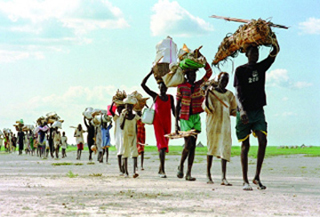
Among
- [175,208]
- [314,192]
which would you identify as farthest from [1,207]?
[314,192]

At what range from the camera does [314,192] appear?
410 inches

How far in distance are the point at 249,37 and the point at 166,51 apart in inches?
163

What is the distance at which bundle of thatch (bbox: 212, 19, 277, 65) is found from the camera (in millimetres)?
10523

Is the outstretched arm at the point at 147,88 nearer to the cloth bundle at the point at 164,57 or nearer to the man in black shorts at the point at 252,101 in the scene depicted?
the cloth bundle at the point at 164,57

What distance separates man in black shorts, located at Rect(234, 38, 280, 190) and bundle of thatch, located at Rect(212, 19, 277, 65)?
0.95 ft

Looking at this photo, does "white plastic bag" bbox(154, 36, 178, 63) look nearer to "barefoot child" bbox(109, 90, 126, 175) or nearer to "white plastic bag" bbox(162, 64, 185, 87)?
"white plastic bag" bbox(162, 64, 185, 87)

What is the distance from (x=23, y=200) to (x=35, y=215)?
1.77 m

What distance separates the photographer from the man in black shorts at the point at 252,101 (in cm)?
1062

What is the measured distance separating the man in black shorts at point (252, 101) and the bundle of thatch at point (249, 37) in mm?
289

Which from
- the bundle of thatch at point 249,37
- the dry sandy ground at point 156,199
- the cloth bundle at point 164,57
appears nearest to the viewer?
the dry sandy ground at point 156,199

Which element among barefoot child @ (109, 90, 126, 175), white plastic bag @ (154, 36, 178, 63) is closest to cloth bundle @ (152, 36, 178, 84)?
white plastic bag @ (154, 36, 178, 63)

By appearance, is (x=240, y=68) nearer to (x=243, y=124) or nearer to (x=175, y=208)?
(x=243, y=124)

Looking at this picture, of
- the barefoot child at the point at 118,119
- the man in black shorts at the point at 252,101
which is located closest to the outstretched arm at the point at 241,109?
the man in black shorts at the point at 252,101

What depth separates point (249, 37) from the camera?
10.8 metres
